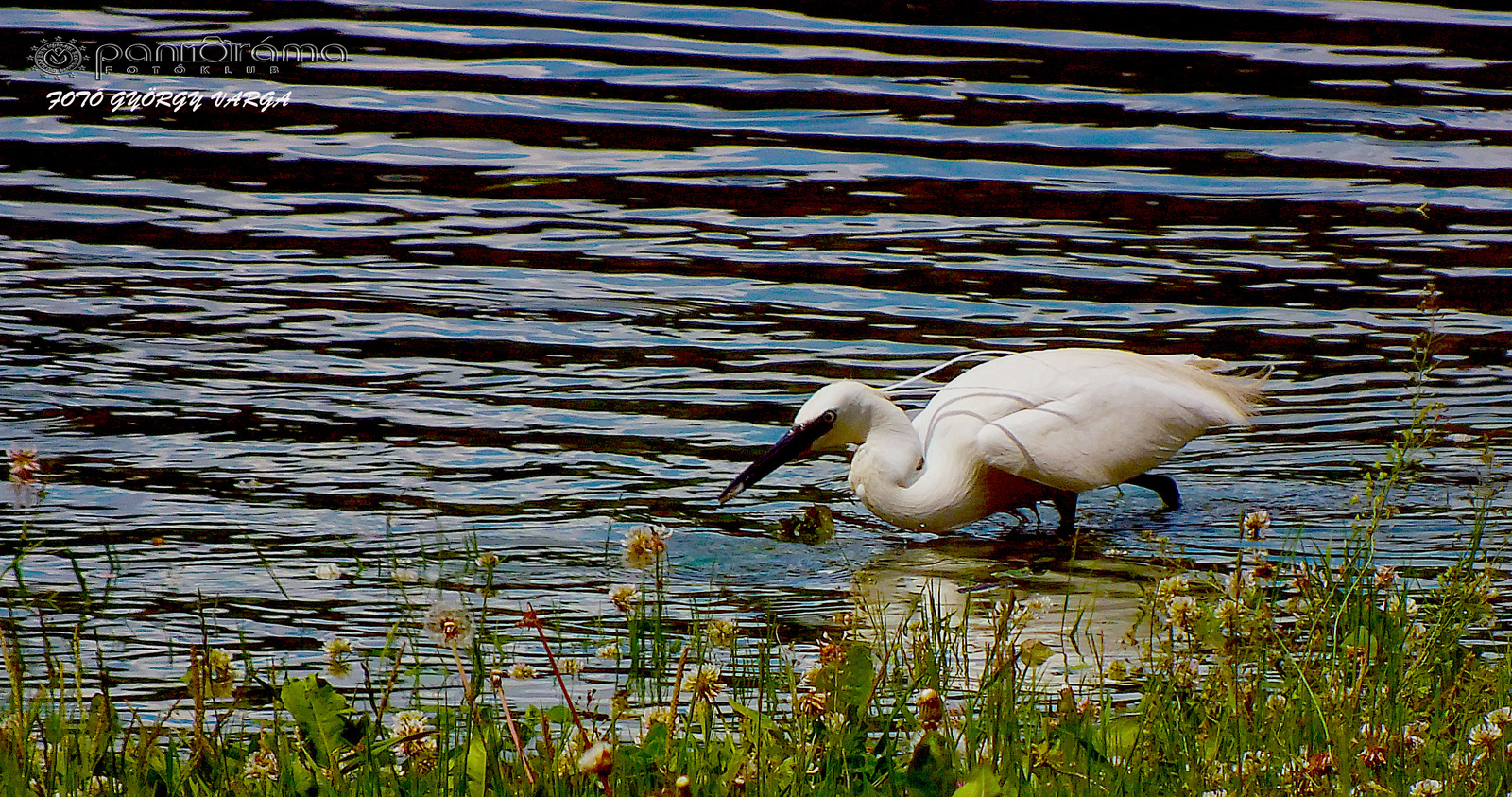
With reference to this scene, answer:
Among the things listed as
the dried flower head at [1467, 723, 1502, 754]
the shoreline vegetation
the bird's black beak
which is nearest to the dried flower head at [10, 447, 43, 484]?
the shoreline vegetation

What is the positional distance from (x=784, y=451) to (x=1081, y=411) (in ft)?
3.64

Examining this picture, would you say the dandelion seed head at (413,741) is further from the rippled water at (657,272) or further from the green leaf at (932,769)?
the green leaf at (932,769)

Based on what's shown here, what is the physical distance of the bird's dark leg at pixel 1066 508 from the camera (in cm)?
721

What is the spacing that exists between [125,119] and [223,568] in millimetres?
8314

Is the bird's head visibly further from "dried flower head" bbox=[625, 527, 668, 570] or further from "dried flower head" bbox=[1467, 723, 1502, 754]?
"dried flower head" bbox=[1467, 723, 1502, 754]

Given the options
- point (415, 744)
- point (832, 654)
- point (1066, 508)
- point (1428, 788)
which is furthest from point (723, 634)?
point (1066, 508)

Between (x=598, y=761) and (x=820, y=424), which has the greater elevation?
(x=598, y=761)

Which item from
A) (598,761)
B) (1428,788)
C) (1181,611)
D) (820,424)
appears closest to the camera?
(598,761)

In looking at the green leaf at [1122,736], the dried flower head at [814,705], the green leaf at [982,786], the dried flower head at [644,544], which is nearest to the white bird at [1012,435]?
the dried flower head at [644,544]

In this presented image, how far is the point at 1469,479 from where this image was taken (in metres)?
7.43

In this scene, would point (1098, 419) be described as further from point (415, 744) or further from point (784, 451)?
point (415, 744)

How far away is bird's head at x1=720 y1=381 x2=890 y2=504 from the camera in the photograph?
7047mm

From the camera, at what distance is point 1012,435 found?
6.96m

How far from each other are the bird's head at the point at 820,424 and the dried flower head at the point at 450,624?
3.50 m
